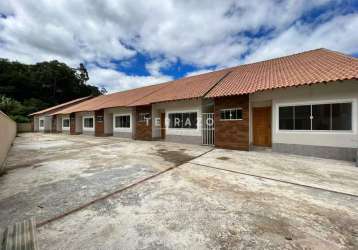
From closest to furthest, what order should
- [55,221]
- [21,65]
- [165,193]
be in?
1. [55,221]
2. [165,193]
3. [21,65]

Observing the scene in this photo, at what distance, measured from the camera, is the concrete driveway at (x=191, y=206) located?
7.63 feet

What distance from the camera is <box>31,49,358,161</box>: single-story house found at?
6715 millimetres

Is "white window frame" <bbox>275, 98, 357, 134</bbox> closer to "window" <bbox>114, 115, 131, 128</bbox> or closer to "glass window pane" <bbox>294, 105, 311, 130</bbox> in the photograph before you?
"glass window pane" <bbox>294, 105, 311, 130</bbox>

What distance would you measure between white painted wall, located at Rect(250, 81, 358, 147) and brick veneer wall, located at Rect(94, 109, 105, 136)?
14.7m

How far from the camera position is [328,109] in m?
6.96

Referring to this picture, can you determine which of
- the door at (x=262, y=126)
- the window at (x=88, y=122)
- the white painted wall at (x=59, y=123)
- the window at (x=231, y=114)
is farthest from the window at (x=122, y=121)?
the white painted wall at (x=59, y=123)

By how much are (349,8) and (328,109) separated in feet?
17.6

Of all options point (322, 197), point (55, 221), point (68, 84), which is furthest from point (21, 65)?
point (322, 197)

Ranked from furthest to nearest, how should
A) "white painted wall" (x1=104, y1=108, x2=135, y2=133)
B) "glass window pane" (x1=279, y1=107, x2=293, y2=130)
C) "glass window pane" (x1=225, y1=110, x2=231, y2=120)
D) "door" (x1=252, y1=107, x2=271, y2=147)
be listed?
"white painted wall" (x1=104, y1=108, x2=135, y2=133)
"glass window pane" (x1=225, y1=110, x2=231, y2=120)
"door" (x1=252, y1=107, x2=271, y2=147)
"glass window pane" (x1=279, y1=107, x2=293, y2=130)

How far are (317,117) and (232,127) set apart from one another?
3.56m

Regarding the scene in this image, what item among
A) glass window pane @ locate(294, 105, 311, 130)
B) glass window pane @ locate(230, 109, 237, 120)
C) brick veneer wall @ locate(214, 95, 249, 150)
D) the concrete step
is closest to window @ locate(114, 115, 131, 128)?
brick veneer wall @ locate(214, 95, 249, 150)

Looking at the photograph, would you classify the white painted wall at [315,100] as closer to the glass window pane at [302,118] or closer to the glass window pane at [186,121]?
the glass window pane at [302,118]

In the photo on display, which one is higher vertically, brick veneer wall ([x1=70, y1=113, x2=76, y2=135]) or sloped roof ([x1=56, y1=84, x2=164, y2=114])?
sloped roof ([x1=56, y1=84, x2=164, y2=114])

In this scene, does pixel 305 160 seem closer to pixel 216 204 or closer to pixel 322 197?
pixel 322 197
